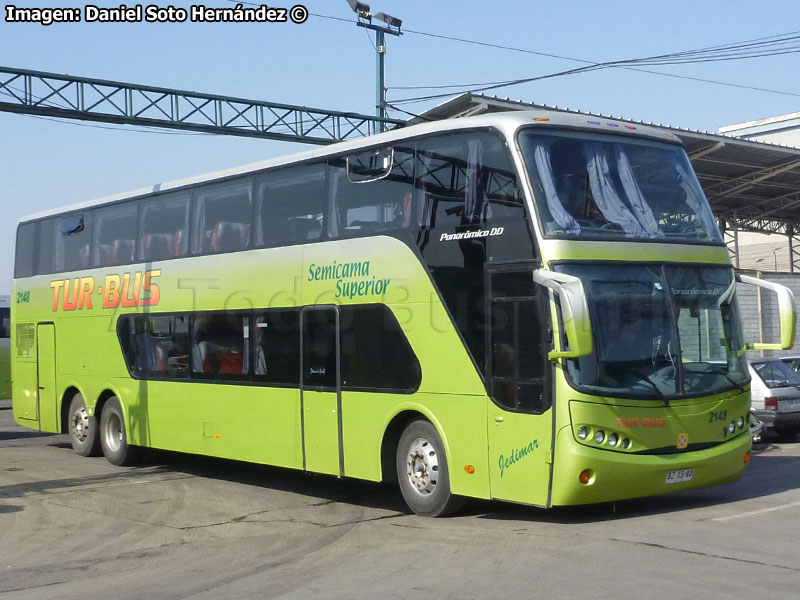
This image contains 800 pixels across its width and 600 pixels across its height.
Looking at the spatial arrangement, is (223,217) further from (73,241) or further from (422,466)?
(422,466)

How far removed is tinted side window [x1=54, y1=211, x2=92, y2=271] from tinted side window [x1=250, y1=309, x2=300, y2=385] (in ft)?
18.0

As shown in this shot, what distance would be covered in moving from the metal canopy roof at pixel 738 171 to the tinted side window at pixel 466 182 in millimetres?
9620

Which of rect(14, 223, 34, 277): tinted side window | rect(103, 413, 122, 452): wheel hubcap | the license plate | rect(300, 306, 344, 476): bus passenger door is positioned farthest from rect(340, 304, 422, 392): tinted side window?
rect(14, 223, 34, 277): tinted side window

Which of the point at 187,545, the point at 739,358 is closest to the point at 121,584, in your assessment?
the point at 187,545

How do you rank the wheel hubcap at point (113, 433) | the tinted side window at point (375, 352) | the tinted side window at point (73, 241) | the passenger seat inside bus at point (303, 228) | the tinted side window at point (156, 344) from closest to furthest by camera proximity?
the tinted side window at point (375, 352) → the passenger seat inside bus at point (303, 228) → the tinted side window at point (156, 344) → the wheel hubcap at point (113, 433) → the tinted side window at point (73, 241)

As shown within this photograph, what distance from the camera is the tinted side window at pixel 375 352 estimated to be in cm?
1202

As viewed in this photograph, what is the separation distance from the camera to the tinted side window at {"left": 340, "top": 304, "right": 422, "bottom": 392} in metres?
12.0

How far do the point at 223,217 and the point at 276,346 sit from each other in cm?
221

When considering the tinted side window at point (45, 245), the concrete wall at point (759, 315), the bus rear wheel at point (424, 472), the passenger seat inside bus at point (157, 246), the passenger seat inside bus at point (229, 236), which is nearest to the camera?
the bus rear wheel at point (424, 472)

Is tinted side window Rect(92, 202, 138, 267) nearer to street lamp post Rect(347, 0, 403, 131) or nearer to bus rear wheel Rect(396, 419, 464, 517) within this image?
bus rear wheel Rect(396, 419, 464, 517)

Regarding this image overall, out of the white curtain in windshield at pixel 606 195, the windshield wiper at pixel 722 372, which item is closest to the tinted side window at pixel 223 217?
the white curtain in windshield at pixel 606 195

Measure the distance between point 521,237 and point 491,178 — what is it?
2.68 feet

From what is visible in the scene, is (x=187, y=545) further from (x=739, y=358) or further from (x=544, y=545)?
(x=739, y=358)

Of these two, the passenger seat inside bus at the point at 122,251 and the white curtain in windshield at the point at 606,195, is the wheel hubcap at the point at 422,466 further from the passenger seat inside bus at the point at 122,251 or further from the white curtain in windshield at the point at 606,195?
the passenger seat inside bus at the point at 122,251
